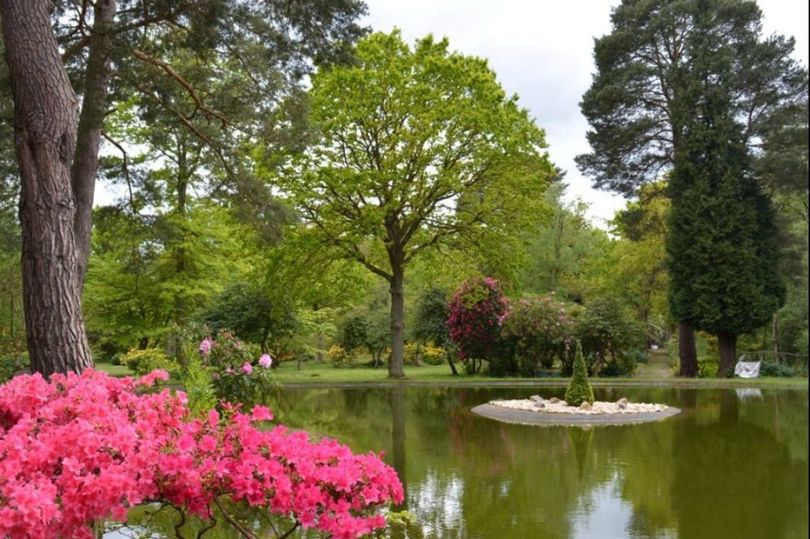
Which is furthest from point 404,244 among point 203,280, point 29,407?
point 29,407

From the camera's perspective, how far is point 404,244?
22625mm

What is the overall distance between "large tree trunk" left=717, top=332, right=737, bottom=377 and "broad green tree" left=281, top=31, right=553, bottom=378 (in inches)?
276

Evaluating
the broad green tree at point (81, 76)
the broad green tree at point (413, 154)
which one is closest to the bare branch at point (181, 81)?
the broad green tree at point (81, 76)

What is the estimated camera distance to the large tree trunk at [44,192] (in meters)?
6.23

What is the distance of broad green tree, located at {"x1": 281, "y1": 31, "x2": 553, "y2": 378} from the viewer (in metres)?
20.7

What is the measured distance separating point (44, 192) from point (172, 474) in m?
3.94

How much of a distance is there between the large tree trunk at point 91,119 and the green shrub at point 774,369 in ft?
60.2

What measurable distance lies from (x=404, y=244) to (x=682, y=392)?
942 cm

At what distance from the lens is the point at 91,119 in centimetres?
856

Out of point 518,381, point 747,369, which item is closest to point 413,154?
point 518,381

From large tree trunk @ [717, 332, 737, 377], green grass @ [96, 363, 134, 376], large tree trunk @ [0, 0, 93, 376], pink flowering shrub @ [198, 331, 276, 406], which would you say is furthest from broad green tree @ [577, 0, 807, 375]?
large tree trunk @ [0, 0, 93, 376]

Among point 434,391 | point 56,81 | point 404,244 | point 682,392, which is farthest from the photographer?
point 404,244

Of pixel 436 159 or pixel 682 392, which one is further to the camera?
→ pixel 436 159

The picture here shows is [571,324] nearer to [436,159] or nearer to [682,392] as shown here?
[682,392]
